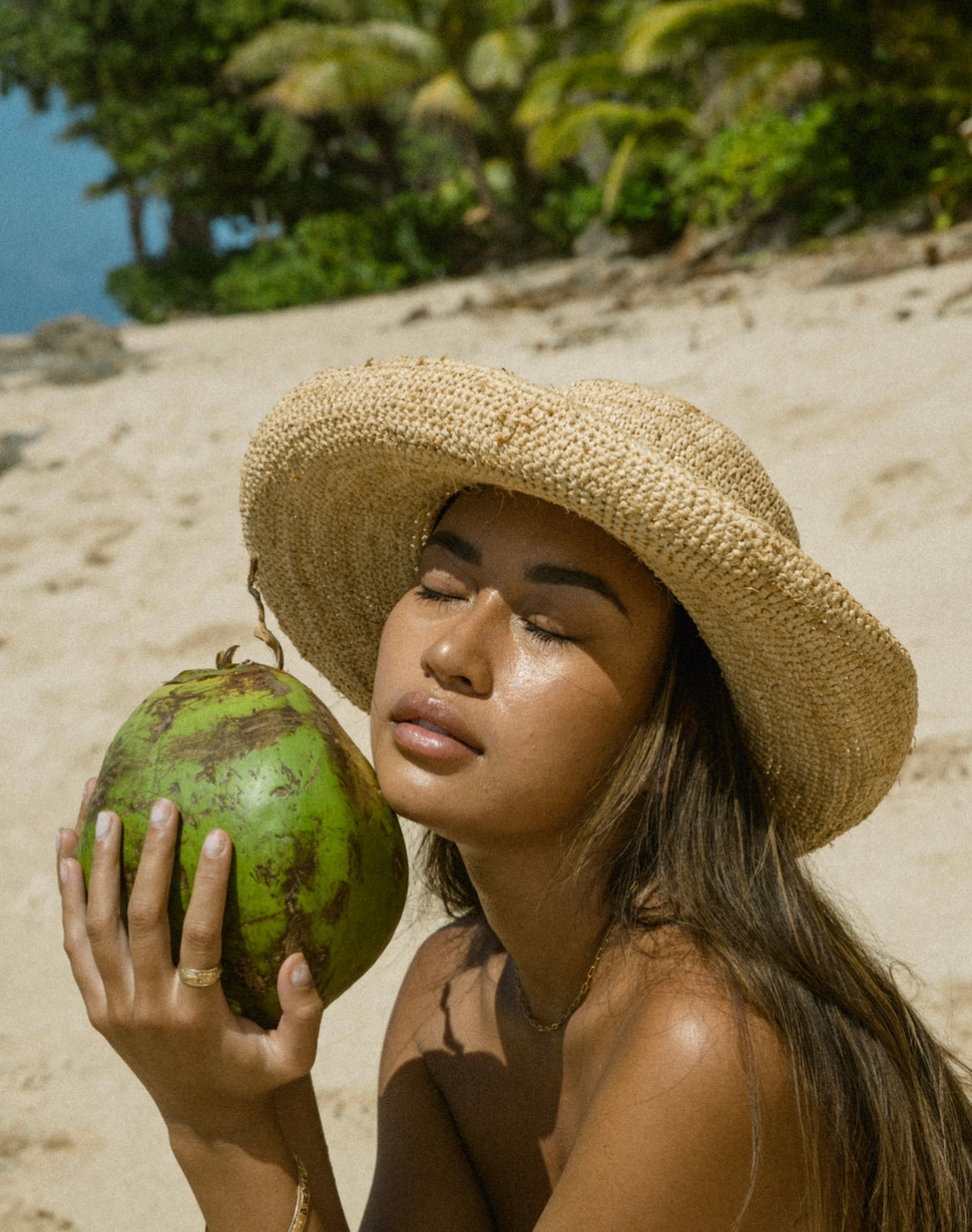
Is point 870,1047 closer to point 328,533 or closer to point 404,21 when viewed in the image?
point 328,533

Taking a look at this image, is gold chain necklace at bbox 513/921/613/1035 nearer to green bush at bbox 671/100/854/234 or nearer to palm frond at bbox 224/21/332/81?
green bush at bbox 671/100/854/234

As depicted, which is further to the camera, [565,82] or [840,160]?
[565,82]

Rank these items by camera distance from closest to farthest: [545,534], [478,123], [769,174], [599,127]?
1. [545,534]
2. [769,174]
3. [599,127]
4. [478,123]

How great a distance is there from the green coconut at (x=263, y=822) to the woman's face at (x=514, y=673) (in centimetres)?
9

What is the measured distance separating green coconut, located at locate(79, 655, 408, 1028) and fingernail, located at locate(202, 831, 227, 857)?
26 millimetres

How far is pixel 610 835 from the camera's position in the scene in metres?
1.57

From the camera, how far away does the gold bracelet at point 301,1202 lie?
141cm

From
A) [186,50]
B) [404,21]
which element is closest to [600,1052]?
[404,21]

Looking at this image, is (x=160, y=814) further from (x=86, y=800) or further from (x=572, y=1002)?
(x=572, y=1002)

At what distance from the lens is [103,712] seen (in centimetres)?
391

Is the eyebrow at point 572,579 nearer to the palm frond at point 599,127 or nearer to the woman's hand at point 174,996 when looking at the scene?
the woman's hand at point 174,996

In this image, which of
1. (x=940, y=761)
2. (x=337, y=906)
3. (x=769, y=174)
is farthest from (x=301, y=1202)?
(x=769, y=174)

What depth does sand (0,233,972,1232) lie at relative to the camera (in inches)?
97.6

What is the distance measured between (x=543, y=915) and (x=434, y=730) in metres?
0.41
